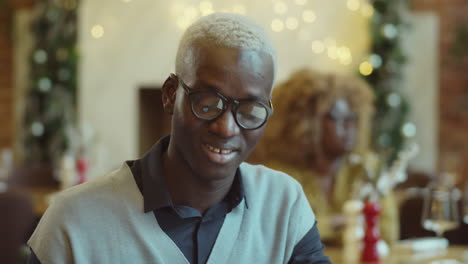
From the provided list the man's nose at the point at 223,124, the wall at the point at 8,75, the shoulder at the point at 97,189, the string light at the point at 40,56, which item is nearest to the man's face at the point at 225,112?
the man's nose at the point at 223,124

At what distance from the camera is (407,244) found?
2.35m

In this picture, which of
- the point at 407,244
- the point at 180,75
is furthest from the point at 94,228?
the point at 407,244

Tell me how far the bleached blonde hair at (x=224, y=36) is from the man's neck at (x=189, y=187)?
0.19m

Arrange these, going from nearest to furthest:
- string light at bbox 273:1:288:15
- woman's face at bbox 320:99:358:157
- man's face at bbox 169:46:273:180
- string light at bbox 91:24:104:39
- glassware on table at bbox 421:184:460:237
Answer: man's face at bbox 169:46:273:180, glassware on table at bbox 421:184:460:237, woman's face at bbox 320:99:358:157, string light at bbox 91:24:104:39, string light at bbox 273:1:288:15

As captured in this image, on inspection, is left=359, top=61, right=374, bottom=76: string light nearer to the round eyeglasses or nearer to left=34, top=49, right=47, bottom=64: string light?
left=34, top=49, right=47, bottom=64: string light

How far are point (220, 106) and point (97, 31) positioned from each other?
438 cm

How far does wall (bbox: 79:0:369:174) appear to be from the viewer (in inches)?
214

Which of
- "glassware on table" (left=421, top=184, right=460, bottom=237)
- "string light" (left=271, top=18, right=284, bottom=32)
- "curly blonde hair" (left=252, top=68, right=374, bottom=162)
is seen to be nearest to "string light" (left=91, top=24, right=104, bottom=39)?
"string light" (left=271, top=18, right=284, bottom=32)

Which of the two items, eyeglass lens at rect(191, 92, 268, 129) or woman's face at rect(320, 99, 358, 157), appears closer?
eyeglass lens at rect(191, 92, 268, 129)

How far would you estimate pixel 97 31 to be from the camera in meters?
5.27

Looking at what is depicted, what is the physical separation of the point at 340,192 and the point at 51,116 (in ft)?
11.4

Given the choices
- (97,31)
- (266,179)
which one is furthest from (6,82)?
(266,179)

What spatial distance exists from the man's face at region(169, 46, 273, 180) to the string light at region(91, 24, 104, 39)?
13.4 feet

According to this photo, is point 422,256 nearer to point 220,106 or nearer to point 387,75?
point 220,106
